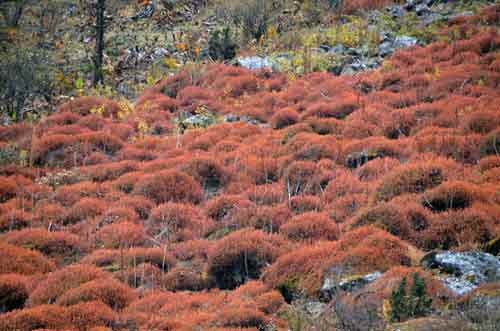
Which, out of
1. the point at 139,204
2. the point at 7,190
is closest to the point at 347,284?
the point at 139,204

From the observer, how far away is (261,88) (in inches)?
575

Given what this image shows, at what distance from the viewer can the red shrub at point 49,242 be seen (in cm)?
793

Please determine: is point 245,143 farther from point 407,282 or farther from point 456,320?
point 456,320

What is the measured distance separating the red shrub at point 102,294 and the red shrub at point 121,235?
131 centimetres

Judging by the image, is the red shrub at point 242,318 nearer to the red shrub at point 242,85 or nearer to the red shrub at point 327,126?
the red shrub at point 327,126

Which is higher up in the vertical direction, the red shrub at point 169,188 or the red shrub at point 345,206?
the red shrub at point 345,206

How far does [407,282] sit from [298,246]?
2002 mm

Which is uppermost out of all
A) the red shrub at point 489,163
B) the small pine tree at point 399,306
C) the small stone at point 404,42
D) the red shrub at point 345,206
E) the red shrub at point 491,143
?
the small stone at point 404,42

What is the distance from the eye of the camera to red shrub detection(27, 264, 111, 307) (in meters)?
6.52

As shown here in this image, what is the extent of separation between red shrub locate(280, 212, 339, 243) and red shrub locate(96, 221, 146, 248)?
7.49 ft

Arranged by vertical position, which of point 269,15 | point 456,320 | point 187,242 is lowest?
point 187,242

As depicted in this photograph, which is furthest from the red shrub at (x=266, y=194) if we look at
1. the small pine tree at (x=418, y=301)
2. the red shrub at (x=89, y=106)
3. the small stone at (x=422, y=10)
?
the small stone at (x=422, y=10)

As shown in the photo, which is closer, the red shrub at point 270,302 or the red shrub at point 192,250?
the red shrub at point 270,302

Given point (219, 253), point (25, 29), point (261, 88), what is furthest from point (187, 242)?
Result: point (25, 29)
